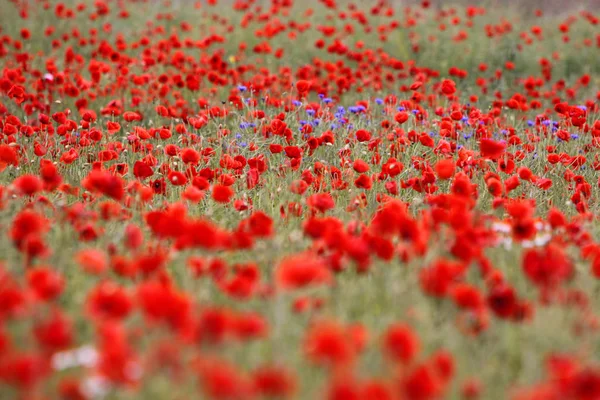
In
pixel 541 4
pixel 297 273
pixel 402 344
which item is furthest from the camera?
pixel 541 4

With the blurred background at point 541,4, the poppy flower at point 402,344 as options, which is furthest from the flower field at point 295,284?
Answer: the blurred background at point 541,4

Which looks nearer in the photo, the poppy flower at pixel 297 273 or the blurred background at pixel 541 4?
the poppy flower at pixel 297 273

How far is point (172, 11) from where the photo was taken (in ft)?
32.6

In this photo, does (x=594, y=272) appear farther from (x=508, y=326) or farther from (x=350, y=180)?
(x=350, y=180)

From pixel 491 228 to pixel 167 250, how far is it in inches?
44.5

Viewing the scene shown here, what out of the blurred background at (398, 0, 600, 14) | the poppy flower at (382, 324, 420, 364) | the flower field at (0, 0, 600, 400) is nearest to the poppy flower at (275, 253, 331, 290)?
the flower field at (0, 0, 600, 400)

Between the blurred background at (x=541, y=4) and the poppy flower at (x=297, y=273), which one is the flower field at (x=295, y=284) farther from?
the blurred background at (x=541, y=4)

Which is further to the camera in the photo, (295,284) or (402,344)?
(295,284)

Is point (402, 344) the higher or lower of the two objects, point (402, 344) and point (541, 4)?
the higher

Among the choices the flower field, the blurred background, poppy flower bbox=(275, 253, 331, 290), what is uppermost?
poppy flower bbox=(275, 253, 331, 290)

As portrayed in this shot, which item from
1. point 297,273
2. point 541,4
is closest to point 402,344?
point 297,273

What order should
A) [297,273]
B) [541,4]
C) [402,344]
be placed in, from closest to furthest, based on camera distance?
[402,344] < [297,273] < [541,4]

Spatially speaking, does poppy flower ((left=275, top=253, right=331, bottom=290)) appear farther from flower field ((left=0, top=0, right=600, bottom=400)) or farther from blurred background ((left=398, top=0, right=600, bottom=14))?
blurred background ((left=398, top=0, right=600, bottom=14))

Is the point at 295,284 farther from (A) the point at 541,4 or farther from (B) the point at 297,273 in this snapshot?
(A) the point at 541,4
